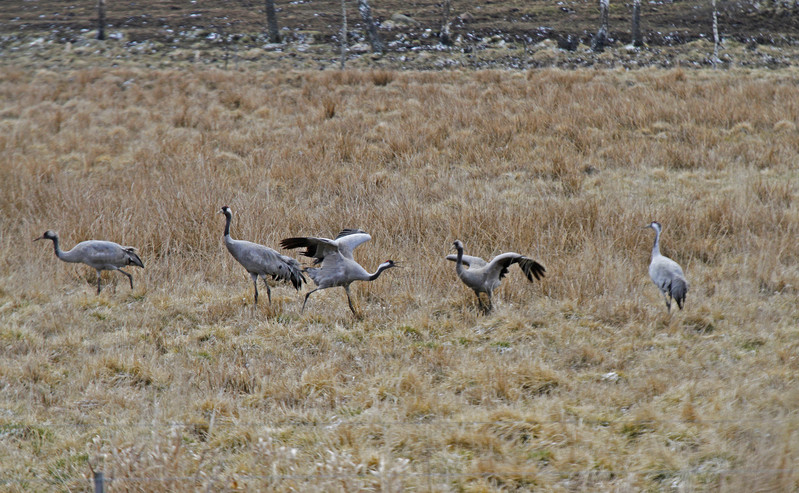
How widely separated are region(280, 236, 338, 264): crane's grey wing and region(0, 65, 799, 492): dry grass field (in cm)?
59

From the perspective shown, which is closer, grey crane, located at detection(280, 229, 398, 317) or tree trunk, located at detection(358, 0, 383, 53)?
grey crane, located at detection(280, 229, 398, 317)

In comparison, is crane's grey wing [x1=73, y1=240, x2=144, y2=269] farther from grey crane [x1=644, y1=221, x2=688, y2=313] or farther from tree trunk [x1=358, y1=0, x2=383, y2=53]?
tree trunk [x1=358, y1=0, x2=383, y2=53]

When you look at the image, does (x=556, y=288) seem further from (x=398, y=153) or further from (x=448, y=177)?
(x=398, y=153)

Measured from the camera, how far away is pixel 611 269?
5.96 m

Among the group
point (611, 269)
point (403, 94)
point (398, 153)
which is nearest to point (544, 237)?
point (611, 269)

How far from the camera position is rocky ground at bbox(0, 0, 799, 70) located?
22125 mm

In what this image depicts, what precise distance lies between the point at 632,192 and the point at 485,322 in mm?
4016

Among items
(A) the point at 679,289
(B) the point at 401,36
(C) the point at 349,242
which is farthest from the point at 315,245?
(B) the point at 401,36

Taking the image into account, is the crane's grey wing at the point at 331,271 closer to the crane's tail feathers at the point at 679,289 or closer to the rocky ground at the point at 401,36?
the crane's tail feathers at the point at 679,289

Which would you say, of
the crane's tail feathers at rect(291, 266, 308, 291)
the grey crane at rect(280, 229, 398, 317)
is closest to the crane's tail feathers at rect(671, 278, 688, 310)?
the grey crane at rect(280, 229, 398, 317)

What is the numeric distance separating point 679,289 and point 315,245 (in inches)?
110

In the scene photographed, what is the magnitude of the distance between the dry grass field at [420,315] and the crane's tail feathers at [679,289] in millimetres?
267

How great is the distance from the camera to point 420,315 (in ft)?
18.1

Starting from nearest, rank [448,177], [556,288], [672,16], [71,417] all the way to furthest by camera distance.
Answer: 1. [71,417]
2. [556,288]
3. [448,177]
4. [672,16]
